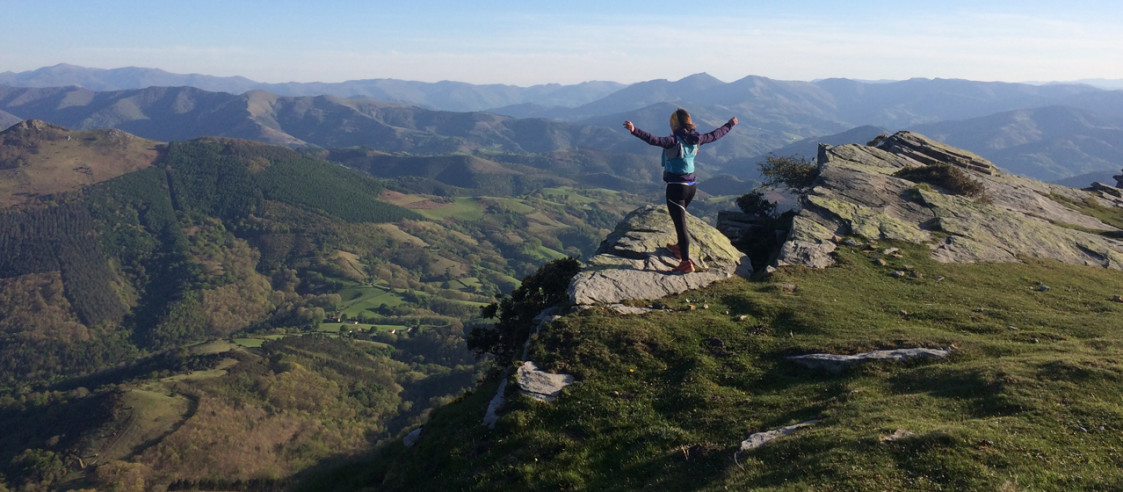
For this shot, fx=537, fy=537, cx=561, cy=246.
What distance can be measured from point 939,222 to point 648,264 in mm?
23043

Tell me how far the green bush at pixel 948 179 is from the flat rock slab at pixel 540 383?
41523mm

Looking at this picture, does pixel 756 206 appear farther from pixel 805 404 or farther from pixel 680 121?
pixel 805 404

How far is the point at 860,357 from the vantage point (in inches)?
677

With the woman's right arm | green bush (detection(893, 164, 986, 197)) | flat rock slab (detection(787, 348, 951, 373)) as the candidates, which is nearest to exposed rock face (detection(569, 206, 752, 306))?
the woman's right arm

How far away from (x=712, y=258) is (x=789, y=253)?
14.9ft

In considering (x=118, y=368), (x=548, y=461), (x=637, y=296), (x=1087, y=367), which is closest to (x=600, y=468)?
(x=548, y=461)

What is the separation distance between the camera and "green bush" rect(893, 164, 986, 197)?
43500mm

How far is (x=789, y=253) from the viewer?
94.8ft

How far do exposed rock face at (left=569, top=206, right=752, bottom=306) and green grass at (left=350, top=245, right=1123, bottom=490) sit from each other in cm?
139

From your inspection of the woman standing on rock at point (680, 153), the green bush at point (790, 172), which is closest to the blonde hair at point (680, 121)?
the woman standing on rock at point (680, 153)

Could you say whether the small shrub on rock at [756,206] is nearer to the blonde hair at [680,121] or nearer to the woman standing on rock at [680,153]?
the woman standing on rock at [680,153]

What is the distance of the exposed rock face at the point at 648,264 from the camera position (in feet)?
77.6

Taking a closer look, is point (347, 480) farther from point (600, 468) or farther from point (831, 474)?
point (831, 474)

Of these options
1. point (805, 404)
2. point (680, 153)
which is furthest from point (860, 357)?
point (680, 153)
